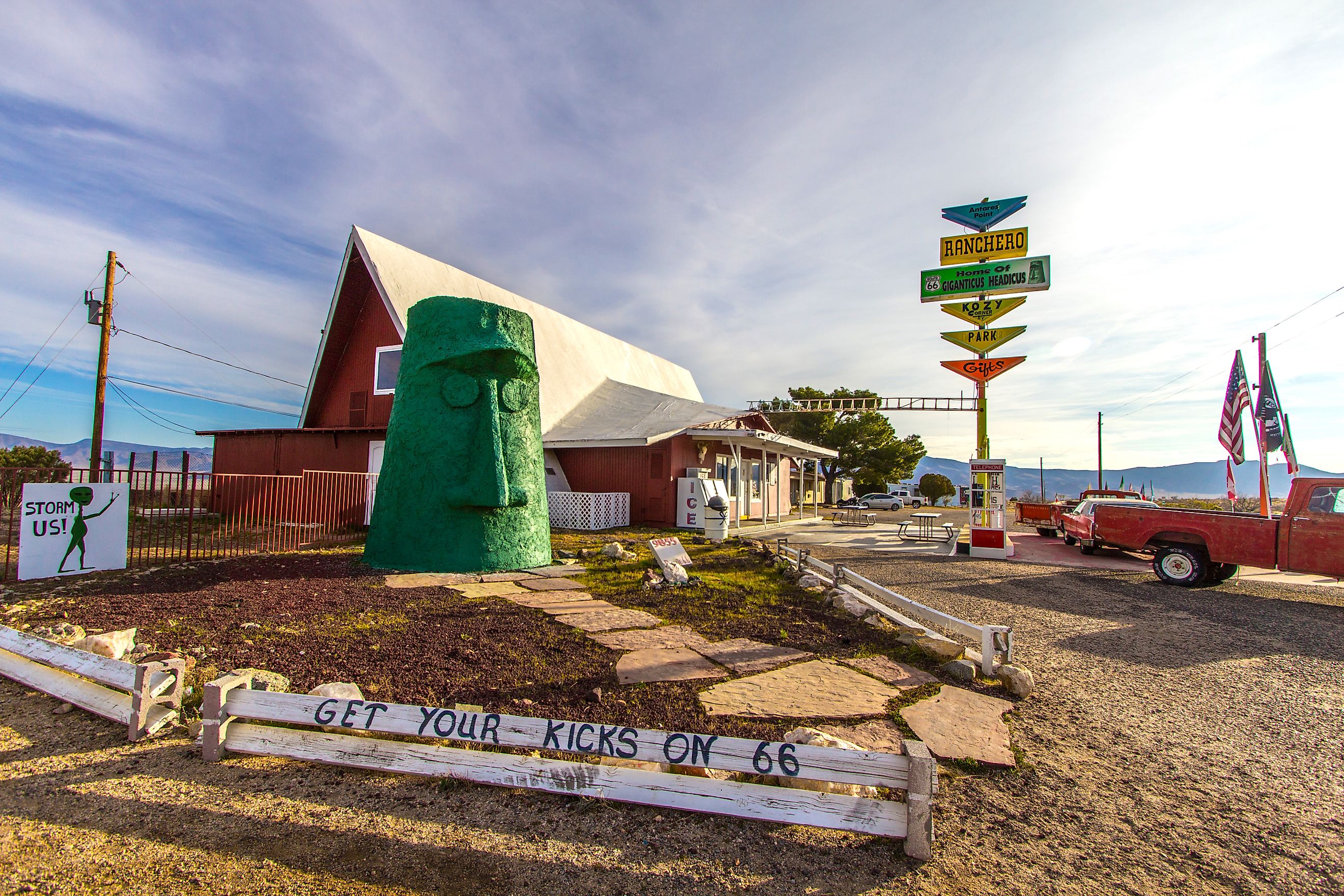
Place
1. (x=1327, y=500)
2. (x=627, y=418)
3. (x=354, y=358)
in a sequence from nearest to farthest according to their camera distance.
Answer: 1. (x=1327, y=500)
2. (x=354, y=358)
3. (x=627, y=418)

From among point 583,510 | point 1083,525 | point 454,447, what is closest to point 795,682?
point 454,447

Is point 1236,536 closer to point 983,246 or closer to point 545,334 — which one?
point 983,246

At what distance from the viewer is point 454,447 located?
7.56 metres

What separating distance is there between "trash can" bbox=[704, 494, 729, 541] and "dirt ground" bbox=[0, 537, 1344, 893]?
9.24 metres

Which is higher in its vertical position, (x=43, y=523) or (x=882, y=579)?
(x=43, y=523)

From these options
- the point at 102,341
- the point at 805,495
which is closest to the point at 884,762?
the point at 102,341

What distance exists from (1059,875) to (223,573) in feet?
29.5

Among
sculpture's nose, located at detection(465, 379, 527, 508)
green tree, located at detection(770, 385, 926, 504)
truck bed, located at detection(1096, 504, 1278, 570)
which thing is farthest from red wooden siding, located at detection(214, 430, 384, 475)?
green tree, located at detection(770, 385, 926, 504)

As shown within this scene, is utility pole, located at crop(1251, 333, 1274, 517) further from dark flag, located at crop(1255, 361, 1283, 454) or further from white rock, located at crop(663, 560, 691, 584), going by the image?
white rock, located at crop(663, 560, 691, 584)

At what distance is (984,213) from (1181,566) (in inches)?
362

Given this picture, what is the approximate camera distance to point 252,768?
2879 millimetres

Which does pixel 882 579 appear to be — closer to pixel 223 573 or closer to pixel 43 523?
pixel 223 573

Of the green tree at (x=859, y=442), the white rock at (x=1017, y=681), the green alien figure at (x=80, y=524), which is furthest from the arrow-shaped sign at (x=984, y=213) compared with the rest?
the green tree at (x=859, y=442)

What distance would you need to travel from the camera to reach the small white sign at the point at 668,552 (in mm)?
8273
